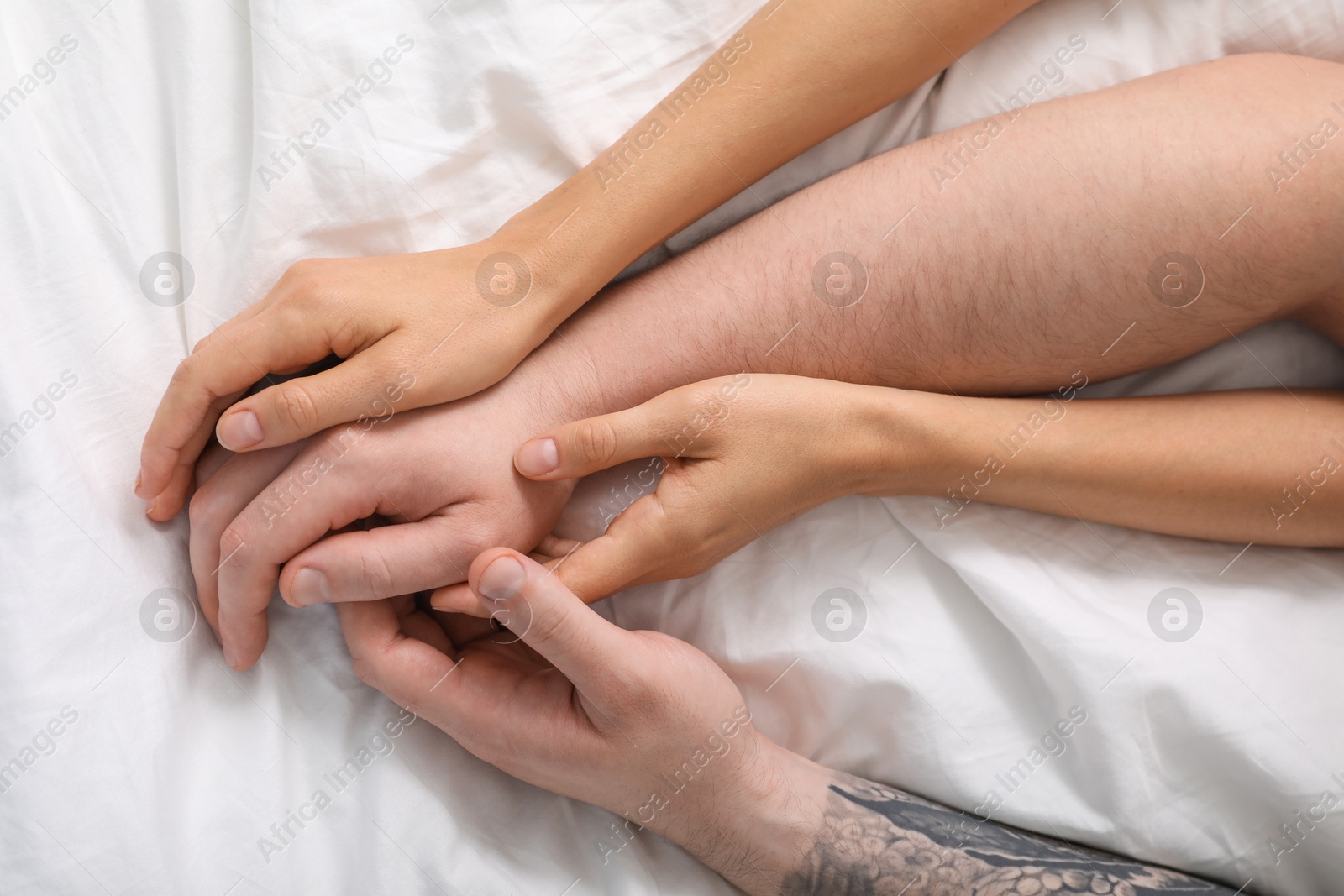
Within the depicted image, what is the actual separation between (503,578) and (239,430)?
334 millimetres

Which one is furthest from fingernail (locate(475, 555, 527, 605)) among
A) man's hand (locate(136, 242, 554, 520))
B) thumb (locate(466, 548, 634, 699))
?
man's hand (locate(136, 242, 554, 520))

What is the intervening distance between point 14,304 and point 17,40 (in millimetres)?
323

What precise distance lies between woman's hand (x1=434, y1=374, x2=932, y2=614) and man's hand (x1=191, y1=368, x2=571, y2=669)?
0.05 m

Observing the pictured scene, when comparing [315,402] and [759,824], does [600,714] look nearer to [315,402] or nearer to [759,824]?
[759,824]

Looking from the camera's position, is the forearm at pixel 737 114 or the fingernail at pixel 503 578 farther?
the forearm at pixel 737 114

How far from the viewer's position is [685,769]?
906 millimetres

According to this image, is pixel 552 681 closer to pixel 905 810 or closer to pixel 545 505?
pixel 545 505

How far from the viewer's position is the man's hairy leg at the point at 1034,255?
878mm

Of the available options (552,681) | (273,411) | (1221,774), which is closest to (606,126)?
(273,411)

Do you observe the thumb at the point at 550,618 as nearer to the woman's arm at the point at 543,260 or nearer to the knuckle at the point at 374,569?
the knuckle at the point at 374,569

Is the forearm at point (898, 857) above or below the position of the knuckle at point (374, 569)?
below

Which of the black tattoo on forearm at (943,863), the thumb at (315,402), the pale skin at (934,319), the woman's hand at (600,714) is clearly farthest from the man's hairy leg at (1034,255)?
the black tattoo on forearm at (943,863)

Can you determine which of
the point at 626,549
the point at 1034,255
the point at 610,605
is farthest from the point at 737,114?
the point at 610,605

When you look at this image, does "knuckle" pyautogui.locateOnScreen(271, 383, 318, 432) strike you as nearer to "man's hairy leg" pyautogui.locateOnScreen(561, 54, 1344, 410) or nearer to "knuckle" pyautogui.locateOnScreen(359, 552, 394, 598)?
"knuckle" pyautogui.locateOnScreen(359, 552, 394, 598)
